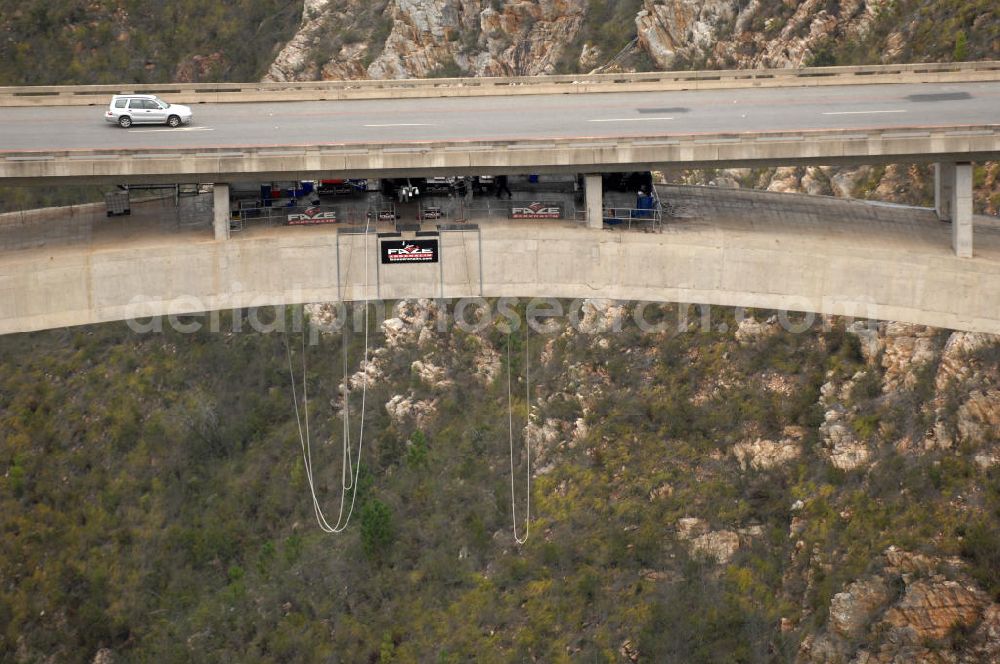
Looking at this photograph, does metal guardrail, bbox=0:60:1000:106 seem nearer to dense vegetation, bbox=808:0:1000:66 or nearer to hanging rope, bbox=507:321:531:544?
dense vegetation, bbox=808:0:1000:66

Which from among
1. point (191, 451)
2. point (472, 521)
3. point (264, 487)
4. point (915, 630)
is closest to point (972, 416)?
point (915, 630)

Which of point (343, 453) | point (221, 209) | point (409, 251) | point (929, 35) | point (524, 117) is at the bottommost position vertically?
point (343, 453)

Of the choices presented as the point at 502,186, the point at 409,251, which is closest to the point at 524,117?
the point at 502,186

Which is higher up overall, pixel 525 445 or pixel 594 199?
pixel 594 199

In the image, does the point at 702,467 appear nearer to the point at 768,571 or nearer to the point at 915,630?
the point at 768,571

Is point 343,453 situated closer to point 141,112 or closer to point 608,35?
point 141,112

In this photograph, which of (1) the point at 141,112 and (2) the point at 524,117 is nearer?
(1) the point at 141,112

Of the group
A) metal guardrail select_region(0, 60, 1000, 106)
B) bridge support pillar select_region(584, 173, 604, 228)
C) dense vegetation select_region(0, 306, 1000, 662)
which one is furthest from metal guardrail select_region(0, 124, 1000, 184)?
dense vegetation select_region(0, 306, 1000, 662)
